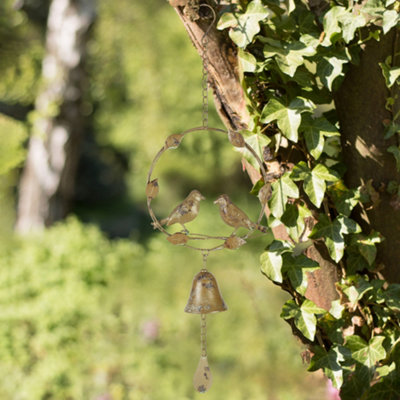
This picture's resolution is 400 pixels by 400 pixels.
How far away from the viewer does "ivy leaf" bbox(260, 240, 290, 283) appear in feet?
3.31

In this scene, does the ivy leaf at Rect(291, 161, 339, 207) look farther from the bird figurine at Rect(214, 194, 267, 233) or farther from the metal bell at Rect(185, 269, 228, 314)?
the metal bell at Rect(185, 269, 228, 314)

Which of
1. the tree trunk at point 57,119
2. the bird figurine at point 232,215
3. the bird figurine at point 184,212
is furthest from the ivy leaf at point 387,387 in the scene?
the tree trunk at point 57,119

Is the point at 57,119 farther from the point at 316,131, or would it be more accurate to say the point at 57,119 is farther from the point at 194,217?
the point at 316,131

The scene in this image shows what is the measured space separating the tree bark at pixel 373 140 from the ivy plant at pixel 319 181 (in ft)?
0.06

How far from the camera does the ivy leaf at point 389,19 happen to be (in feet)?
2.96

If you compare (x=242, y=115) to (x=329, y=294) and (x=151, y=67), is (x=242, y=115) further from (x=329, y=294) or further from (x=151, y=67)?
(x=151, y=67)

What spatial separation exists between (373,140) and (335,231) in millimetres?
189

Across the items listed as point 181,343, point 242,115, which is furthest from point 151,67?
point 242,115

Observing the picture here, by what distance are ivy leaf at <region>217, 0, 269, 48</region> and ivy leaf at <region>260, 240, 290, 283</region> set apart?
369 millimetres

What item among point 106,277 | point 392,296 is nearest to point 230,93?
point 392,296

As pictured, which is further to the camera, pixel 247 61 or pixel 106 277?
pixel 106 277

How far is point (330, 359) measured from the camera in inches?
41.6

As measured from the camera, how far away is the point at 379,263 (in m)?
1.08

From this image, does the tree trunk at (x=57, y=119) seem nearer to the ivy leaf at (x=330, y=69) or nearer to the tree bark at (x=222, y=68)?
the tree bark at (x=222, y=68)
